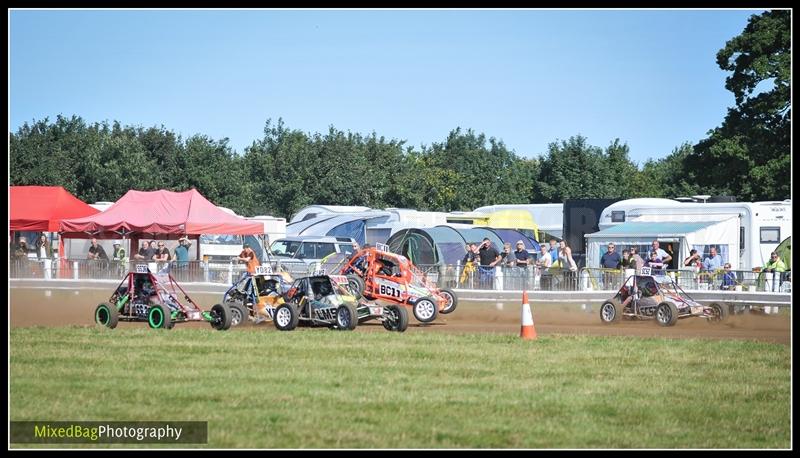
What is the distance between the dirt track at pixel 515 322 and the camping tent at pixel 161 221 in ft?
18.1

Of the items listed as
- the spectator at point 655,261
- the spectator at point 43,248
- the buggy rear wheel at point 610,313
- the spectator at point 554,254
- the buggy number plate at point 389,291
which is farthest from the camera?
the spectator at point 43,248

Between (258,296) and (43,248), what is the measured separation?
22.5 meters

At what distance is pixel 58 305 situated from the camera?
101ft

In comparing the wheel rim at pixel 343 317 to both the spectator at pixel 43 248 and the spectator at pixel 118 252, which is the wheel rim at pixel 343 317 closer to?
the spectator at pixel 118 252

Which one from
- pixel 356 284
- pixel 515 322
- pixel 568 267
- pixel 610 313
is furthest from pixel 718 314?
pixel 356 284

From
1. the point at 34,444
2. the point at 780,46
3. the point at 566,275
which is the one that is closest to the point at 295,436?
the point at 34,444

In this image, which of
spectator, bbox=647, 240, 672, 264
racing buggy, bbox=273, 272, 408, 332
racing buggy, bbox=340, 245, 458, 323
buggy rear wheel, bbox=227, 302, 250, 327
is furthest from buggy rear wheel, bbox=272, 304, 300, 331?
spectator, bbox=647, 240, 672, 264

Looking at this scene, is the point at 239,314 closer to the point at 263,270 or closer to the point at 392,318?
the point at 263,270

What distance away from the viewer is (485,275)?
31.1 m

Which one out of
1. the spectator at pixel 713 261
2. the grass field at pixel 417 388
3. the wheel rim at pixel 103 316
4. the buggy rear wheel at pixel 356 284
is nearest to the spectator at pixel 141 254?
the buggy rear wheel at pixel 356 284

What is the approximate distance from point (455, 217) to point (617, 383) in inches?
1281

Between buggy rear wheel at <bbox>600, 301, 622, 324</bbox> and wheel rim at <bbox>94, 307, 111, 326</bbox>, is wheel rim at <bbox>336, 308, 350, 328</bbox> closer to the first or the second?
wheel rim at <bbox>94, 307, 111, 326</bbox>

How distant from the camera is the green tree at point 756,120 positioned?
5156cm

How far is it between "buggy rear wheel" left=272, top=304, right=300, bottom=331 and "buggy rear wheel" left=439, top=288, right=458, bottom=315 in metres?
4.85
